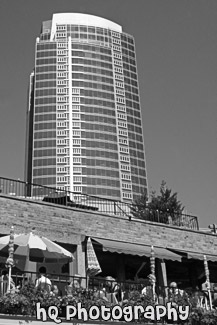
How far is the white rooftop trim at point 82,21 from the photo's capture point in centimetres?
18338

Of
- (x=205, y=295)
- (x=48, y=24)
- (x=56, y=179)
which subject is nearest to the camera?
(x=205, y=295)

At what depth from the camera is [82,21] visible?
183500 mm

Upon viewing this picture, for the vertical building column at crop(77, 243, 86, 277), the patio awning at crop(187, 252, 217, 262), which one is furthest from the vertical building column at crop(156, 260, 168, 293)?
the vertical building column at crop(77, 243, 86, 277)

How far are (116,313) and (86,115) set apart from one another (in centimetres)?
14360

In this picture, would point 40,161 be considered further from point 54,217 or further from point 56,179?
point 54,217

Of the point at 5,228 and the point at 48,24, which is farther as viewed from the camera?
the point at 48,24

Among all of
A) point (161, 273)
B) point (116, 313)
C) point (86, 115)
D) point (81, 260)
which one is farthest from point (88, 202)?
point (86, 115)

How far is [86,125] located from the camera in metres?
156

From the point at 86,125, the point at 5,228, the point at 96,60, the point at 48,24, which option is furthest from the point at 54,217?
the point at 48,24

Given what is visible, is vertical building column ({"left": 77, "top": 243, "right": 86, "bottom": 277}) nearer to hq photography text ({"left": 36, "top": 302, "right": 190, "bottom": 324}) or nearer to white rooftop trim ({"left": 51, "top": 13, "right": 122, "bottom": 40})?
hq photography text ({"left": 36, "top": 302, "right": 190, "bottom": 324})

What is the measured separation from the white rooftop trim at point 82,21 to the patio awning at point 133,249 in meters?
168

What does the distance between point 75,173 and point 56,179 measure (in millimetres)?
5628

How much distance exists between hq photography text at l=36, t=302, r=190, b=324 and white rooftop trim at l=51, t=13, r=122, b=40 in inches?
6824

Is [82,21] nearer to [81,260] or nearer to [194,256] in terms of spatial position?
[194,256]
